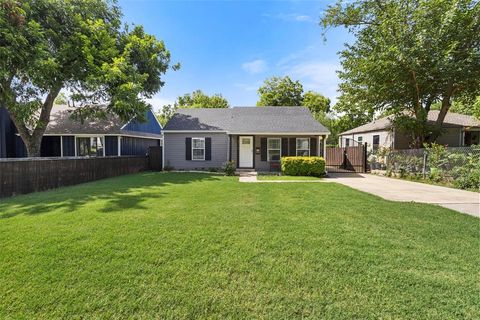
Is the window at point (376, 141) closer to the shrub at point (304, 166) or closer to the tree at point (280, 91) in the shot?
the shrub at point (304, 166)

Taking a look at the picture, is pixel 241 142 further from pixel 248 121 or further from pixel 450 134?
pixel 450 134

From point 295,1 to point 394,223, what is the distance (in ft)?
32.1

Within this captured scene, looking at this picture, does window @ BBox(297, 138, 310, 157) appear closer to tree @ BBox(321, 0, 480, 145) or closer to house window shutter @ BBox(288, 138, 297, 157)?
house window shutter @ BBox(288, 138, 297, 157)

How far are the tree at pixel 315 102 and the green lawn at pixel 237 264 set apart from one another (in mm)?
33034

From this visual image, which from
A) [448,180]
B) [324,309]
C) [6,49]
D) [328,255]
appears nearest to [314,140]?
[448,180]

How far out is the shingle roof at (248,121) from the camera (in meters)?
14.3

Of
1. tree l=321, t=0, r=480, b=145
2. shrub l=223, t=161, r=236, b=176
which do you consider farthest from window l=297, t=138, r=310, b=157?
tree l=321, t=0, r=480, b=145

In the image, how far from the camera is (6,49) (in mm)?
9281

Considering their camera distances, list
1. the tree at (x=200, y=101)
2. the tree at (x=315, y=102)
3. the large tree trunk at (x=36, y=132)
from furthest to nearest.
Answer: the tree at (x=315, y=102) → the tree at (x=200, y=101) → the large tree trunk at (x=36, y=132)

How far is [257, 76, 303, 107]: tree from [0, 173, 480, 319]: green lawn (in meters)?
31.0

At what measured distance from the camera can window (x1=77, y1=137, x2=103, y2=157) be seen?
15352 millimetres

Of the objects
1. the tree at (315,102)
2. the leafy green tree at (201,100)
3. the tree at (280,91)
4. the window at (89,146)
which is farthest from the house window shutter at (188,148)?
the tree at (315,102)

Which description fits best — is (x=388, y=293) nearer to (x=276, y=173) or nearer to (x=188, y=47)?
(x=276, y=173)

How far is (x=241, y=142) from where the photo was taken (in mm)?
14844
